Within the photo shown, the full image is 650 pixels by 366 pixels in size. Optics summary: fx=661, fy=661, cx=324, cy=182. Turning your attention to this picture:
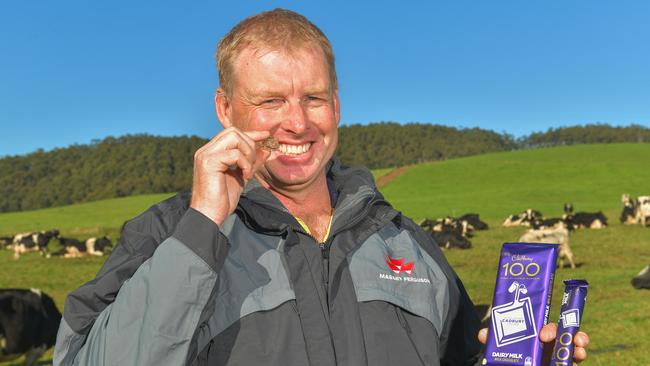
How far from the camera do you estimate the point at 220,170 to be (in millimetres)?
2039

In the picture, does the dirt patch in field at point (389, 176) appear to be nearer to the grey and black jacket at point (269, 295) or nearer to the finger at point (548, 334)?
the grey and black jacket at point (269, 295)

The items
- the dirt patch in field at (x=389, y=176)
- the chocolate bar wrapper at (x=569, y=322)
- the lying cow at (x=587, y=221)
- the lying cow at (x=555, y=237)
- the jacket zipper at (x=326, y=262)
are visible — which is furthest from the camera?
the dirt patch in field at (x=389, y=176)

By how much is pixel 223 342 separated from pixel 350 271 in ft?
1.89

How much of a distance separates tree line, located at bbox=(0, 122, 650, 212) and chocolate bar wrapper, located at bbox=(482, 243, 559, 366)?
89.3m

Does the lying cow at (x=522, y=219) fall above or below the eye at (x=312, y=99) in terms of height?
below

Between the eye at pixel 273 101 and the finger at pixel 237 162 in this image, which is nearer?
the finger at pixel 237 162

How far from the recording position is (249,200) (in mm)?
2723

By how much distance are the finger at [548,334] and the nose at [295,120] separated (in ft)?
4.03

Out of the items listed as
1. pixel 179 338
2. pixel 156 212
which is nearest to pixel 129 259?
pixel 156 212

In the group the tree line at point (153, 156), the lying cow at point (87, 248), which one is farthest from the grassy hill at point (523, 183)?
the lying cow at point (87, 248)

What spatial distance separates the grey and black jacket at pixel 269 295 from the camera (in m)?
2.00

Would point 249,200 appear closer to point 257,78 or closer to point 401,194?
point 257,78

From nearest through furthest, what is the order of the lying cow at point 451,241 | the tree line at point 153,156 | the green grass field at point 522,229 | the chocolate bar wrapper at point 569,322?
the chocolate bar wrapper at point 569,322 < the green grass field at point 522,229 < the lying cow at point 451,241 < the tree line at point 153,156

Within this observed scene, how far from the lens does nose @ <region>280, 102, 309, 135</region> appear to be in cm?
275
